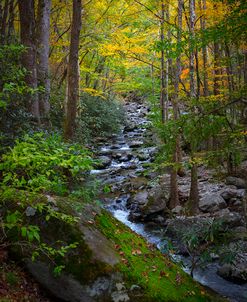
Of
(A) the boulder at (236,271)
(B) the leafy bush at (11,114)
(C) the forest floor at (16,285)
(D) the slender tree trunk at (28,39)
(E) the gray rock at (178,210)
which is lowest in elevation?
(A) the boulder at (236,271)

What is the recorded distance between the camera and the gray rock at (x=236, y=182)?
12.9 metres

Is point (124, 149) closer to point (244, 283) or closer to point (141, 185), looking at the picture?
point (141, 185)

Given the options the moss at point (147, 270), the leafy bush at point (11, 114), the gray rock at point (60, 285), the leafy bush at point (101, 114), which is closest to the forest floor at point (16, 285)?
the gray rock at point (60, 285)

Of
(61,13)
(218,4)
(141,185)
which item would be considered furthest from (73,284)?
(61,13)

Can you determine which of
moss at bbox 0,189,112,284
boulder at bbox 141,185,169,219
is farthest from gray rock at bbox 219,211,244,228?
moss at bbox 0,189,112,284

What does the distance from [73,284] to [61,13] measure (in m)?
19.3

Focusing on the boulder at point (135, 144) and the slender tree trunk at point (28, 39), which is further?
the boulder at point (135, 144)

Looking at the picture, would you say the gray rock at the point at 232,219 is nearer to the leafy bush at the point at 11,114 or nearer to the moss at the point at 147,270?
the moss at the point at 147,270

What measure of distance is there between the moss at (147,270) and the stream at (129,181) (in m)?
0.86

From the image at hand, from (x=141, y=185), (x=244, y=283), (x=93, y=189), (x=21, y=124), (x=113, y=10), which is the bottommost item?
(x=244, y=283)

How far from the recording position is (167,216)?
452 inches

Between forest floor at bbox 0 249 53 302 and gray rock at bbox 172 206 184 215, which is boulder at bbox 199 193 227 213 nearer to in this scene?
gray rock at bbox 172 206 184 215

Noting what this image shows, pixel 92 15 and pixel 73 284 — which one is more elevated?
pixel 92 15

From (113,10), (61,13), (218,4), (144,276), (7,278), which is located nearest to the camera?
(7,278)
